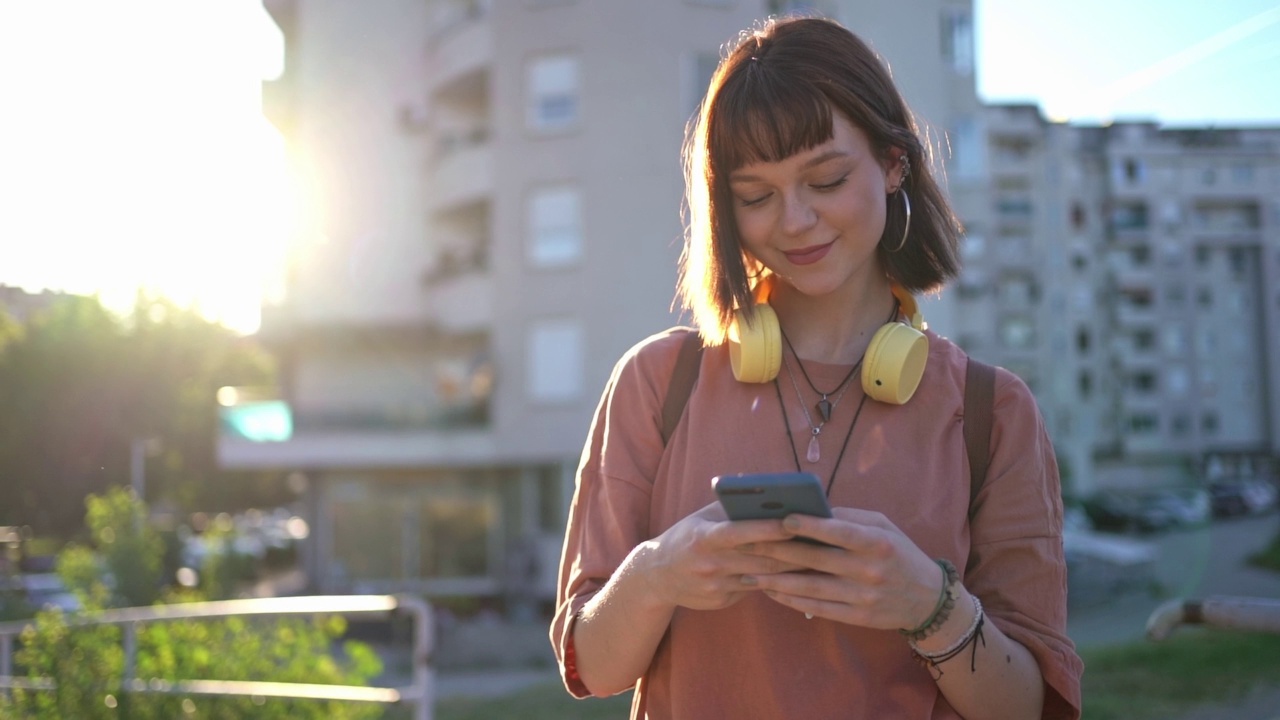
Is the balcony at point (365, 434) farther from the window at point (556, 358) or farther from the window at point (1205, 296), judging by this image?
the window at point (1205, 296)

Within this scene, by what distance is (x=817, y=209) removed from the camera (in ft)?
5.36

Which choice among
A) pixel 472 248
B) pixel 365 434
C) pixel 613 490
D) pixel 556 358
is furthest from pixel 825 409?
pixel 365 434

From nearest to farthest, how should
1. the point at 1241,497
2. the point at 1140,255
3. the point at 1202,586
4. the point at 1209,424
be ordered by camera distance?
1. the point at 1202,586
2. the point at 1241,497
3. the point at 1209,424
4. the point at 1140,255

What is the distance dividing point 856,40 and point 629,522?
2.59 feet

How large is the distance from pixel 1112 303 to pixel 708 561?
53.3m

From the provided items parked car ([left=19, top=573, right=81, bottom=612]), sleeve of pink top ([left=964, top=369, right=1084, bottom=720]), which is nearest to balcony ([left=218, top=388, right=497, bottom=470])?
parked car ([left=19, top=573, right=81, bottom=612])

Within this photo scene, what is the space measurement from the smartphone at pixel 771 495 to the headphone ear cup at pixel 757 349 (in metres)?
0.40

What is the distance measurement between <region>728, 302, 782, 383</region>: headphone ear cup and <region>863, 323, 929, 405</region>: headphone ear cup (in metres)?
0.13

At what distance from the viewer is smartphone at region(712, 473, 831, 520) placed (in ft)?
3.99

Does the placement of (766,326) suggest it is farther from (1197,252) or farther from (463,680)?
(1197,252)

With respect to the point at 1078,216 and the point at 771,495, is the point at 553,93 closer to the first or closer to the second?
the point at 771,495

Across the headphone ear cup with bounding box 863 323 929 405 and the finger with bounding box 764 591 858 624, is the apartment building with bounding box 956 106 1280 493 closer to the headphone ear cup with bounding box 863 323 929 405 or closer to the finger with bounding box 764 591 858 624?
the headphone ear cup with bounding box 863 323 929 405

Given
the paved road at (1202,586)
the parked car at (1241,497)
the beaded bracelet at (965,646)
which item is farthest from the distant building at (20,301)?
the parked car at (1241,497)

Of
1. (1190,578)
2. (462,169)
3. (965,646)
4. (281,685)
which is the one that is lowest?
(1190,578)
